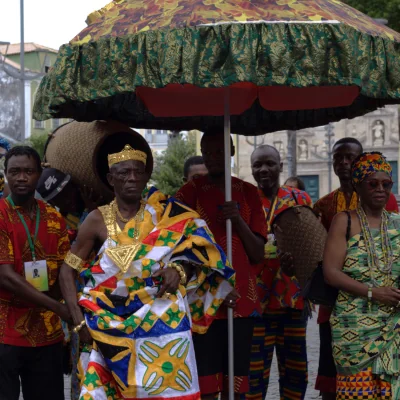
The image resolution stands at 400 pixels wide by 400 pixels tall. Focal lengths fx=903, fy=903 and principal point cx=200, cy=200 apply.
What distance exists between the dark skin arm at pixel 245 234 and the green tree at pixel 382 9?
38.3 feet

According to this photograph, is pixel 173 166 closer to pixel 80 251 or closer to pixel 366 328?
pixel 366 328

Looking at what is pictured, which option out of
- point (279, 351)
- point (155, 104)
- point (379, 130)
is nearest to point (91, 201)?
point (155, 104)

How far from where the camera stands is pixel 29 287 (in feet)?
17.9

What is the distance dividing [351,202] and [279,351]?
4.20 ft

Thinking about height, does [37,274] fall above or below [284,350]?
above

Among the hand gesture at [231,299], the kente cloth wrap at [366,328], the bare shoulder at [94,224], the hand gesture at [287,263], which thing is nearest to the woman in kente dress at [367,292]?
the kente cloth wrap at [366,328]

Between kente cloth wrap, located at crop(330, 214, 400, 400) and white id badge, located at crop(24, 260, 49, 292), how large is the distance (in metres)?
1.87

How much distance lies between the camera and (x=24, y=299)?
216 inches

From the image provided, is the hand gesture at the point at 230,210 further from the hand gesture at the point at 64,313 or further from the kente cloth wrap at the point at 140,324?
the hand gesture at the point at 64,313

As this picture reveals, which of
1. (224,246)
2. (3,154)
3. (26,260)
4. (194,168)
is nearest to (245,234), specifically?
(224,246)

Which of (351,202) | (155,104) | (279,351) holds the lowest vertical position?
(279,351)

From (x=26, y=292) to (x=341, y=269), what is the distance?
1.97 metres

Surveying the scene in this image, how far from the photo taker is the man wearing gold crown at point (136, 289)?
16.8 ft

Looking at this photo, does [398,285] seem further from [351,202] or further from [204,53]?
[204,53]
